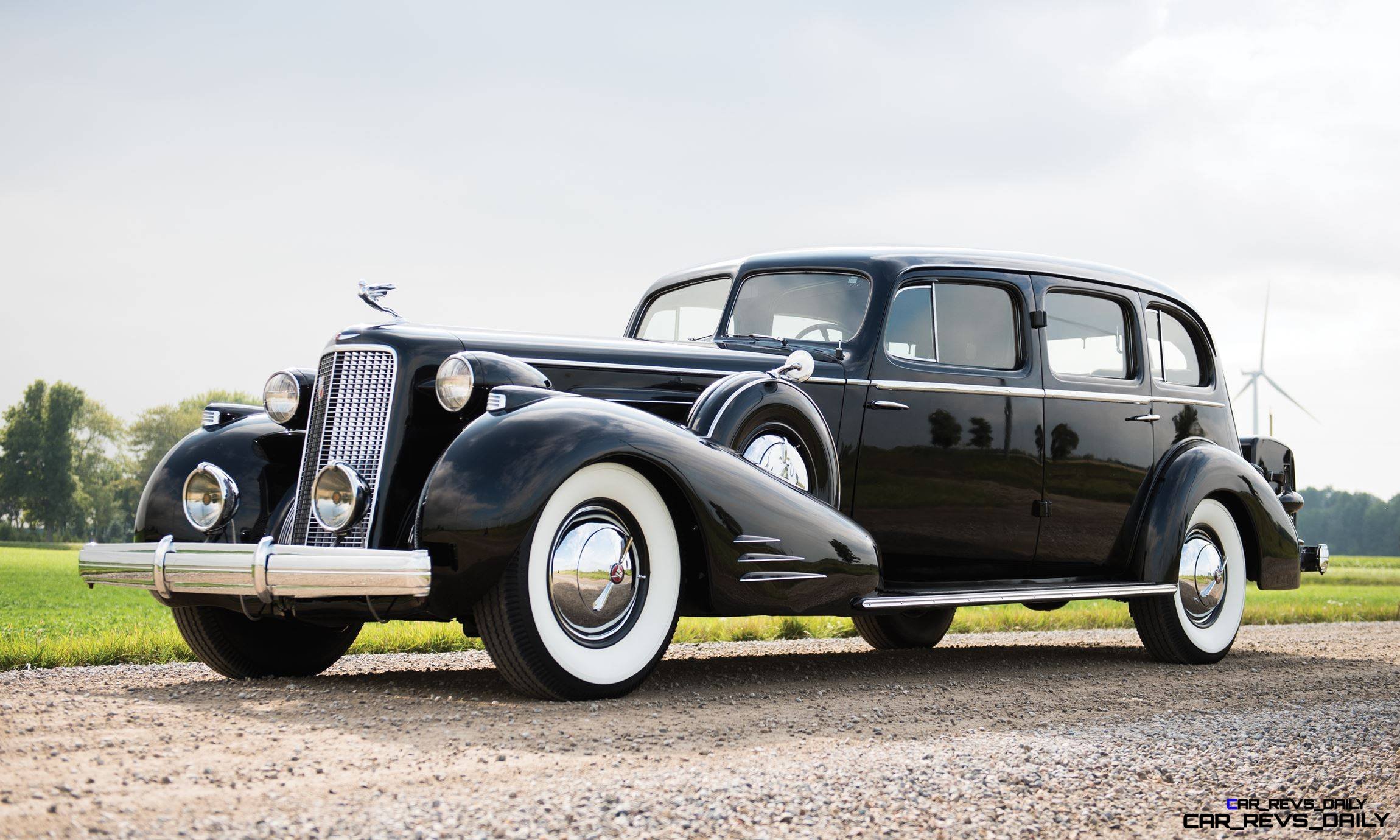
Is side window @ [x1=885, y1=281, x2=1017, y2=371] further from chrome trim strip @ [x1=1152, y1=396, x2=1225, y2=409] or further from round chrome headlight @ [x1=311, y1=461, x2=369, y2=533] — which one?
round chrome headlight @ [x1=311, y1=461, x2=369, y2=533]

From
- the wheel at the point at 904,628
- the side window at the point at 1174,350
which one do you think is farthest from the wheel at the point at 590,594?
the side window at the point at 1174,350

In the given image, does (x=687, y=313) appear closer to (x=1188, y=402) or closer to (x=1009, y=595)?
(x=1009, y=595)

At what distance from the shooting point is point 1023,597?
20.9 feet

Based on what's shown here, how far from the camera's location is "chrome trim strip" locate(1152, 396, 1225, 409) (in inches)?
307

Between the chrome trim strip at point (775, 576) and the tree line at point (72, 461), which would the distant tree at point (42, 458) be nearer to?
the tree line at point (72, 461)

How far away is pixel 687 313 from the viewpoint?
750 cm

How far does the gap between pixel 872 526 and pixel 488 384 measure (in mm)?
2306

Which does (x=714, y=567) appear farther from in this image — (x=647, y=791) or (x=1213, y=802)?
(x=1213, y=802)

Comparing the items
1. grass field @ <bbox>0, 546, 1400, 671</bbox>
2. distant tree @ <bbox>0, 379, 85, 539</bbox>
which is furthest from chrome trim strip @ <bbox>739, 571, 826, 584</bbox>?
distant tree @ <bbox>0, 379, 85, 539</bbox>

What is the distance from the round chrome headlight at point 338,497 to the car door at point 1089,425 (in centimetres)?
402

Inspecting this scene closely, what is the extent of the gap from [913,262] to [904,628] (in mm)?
2903

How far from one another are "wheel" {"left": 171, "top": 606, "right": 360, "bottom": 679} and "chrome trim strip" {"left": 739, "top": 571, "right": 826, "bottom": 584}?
206cm

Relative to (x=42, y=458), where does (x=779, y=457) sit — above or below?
above

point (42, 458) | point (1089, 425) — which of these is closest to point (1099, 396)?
point (1089, 425)
